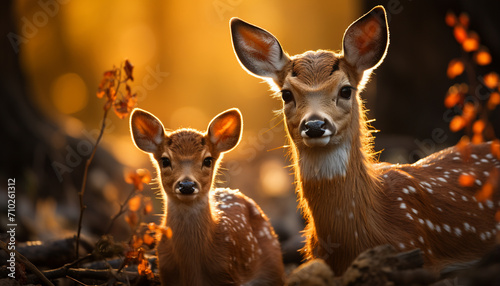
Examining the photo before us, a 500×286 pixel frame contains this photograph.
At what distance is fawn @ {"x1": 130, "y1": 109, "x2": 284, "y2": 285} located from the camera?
4910mm

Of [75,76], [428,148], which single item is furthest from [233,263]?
[75,76]

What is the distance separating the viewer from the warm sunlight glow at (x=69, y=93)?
16703 mm

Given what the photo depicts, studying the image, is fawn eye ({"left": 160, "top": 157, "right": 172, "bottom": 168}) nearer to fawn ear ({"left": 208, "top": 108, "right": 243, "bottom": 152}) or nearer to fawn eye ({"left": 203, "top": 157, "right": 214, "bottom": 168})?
fawn eye ({"left": 203, "top": 157, "right": 214, "bottom": 168})

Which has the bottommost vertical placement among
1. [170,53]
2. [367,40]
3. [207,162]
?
[207,162]

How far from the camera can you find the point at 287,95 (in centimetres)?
462

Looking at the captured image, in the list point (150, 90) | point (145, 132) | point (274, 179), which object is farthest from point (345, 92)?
point (150, 90)

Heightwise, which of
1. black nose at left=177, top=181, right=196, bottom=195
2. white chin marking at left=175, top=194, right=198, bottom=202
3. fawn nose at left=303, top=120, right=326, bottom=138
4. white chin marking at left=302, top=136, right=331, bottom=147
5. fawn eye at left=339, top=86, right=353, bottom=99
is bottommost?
white chin marking at left=175, top=194, right=198, bottom=202

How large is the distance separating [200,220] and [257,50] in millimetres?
1539

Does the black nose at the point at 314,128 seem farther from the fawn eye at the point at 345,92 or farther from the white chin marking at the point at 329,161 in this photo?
the fawn eye at the point at 345,92

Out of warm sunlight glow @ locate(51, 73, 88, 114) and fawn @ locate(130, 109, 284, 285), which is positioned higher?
warm sunlight glow @ locate(51, 73, 88, 114)

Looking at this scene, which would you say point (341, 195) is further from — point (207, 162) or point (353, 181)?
point (207, 162)

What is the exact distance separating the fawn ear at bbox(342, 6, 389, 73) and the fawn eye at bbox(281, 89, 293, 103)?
1.79ft
